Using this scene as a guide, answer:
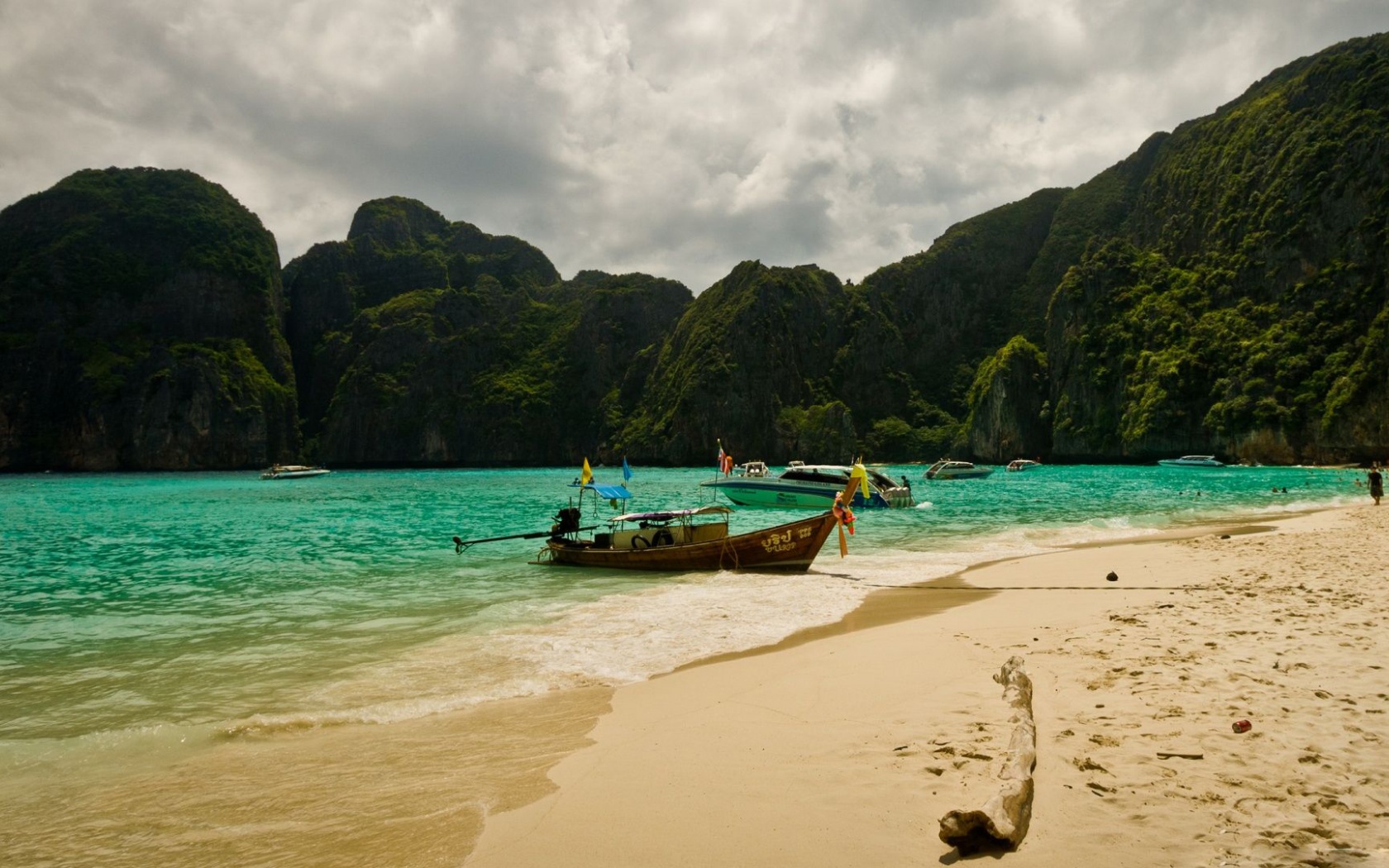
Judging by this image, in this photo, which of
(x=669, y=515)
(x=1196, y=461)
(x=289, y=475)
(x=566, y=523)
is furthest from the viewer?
(x=289, y=475)

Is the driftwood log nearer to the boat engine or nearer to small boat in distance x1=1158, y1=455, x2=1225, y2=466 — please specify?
the boat engine

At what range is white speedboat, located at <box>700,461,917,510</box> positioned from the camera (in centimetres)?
4269

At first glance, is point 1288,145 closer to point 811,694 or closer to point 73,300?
point 811,694

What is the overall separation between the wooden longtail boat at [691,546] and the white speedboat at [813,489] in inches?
776

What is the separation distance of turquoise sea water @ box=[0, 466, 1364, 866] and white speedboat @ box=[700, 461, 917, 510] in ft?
28.9

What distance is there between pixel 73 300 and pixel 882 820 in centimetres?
20226

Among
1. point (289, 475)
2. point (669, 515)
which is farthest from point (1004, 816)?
point (289, 475)

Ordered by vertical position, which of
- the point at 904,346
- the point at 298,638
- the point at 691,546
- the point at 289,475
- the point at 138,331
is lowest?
the point at 298,638

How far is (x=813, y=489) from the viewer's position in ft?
142

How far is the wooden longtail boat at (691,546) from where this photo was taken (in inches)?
767

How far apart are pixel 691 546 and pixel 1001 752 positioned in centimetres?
1525

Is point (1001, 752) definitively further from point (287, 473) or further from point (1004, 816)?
point (287, 473)

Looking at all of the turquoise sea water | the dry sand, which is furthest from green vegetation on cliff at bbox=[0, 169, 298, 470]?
the dry sand

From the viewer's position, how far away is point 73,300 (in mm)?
150250
